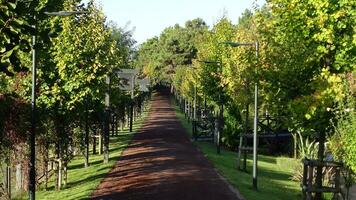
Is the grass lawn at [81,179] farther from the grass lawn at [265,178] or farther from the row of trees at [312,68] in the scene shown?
the row of trees at [312,68]

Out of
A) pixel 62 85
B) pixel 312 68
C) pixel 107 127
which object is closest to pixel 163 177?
pixel 62 85

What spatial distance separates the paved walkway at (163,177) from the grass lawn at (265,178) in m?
0.59

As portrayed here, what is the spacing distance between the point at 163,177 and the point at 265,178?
5949 millimetres

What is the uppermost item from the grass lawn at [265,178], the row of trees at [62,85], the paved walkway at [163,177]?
the row of trees at [62,85]

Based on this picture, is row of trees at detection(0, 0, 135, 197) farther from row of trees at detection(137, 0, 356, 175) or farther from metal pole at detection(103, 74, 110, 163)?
row of trees at detection(137, 0, 356, 175)

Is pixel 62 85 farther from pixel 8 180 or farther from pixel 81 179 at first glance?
pixel 8 180

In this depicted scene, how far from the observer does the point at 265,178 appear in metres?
24.6

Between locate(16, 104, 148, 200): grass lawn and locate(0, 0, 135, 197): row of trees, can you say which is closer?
locate(0, 0, 135, 197): row of trees

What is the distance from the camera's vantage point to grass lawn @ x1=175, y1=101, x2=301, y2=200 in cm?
1940

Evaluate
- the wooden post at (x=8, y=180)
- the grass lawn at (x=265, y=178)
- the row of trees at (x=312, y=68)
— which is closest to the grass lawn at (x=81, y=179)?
the wooden post at (x=8, y=180)

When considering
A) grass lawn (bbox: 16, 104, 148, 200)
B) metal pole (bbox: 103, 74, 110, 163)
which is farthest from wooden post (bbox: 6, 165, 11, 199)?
metal pole (bbox: 103, 74, 110, 163)

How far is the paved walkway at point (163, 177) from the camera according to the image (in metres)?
17.9

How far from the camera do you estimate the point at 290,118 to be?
1564cm

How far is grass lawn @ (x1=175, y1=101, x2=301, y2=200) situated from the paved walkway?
1.93ft
